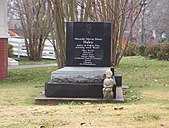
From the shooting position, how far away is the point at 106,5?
24.1 meters

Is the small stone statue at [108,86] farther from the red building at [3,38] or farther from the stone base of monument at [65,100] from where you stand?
the red building at [3,38]

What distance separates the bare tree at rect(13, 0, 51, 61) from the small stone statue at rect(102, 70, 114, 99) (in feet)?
68.8

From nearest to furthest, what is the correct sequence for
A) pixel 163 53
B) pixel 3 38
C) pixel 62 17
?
pixel 3 38
pixel 62 17
pixel 163 53

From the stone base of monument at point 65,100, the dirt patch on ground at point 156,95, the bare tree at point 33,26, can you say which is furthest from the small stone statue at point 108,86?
the bare tree at point 33,26

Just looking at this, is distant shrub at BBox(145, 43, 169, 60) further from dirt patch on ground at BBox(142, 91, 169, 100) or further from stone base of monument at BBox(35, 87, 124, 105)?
stone base of monument at BBox(35, 87, 124, 105)

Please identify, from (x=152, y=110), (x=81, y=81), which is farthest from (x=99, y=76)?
(x=152, y=110)

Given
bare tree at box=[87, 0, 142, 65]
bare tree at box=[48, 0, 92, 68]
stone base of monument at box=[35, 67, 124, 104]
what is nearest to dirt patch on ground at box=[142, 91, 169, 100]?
stone base of monument at box=[35, 67, 124, 104]

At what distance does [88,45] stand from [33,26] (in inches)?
779

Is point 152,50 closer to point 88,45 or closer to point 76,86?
point 88,45

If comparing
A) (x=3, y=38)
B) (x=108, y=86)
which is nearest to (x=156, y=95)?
(x=108, y=86)

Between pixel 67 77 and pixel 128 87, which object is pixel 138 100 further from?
pixel 128 87

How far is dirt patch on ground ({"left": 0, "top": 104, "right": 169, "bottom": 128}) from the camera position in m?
7.03

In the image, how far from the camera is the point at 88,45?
41.2 feet

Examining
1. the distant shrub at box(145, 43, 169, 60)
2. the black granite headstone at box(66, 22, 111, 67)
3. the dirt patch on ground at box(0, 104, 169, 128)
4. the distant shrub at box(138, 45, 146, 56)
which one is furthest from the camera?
the distant shrub at box(138, 45, 146, 56)
